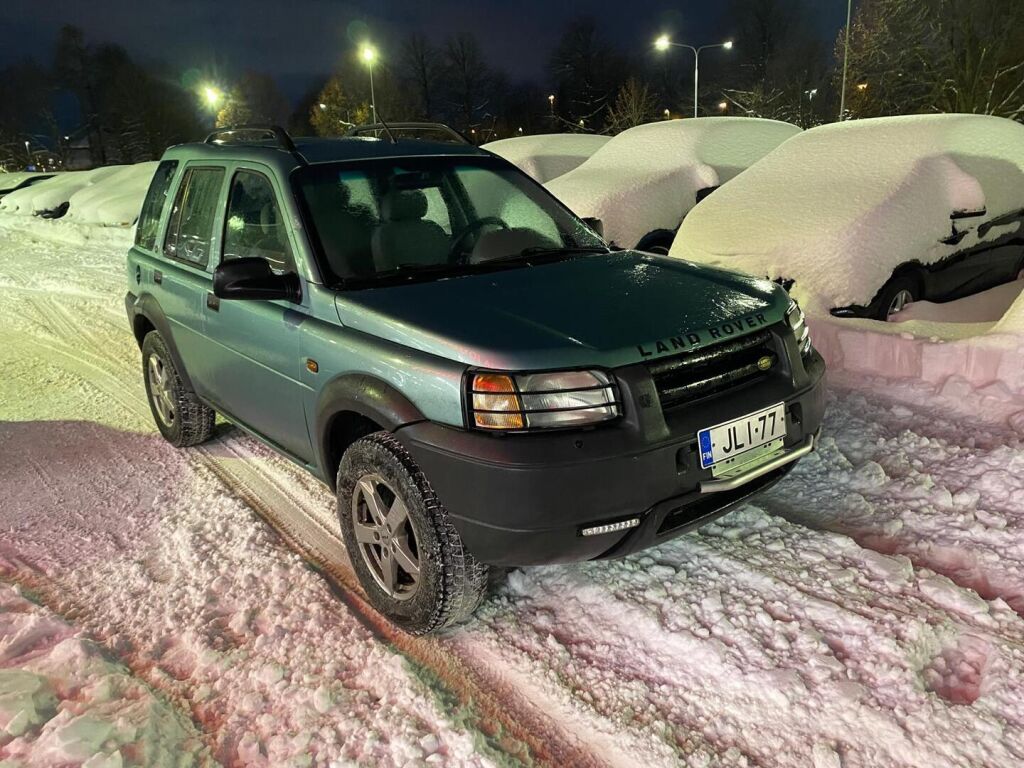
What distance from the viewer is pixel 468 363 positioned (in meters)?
2.45

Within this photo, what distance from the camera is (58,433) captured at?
5023 mm

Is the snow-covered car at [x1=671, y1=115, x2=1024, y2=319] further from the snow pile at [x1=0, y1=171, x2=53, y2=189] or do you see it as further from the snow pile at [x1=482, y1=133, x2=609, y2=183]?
the snow pile at [x1=0, y1=171, x2=53, y2=189]

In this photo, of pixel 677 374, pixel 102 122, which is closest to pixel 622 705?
pixel 677 374

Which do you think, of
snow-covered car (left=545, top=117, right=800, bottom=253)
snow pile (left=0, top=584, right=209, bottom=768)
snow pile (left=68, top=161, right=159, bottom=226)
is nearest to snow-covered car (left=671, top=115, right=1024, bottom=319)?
snow-covered car (left=545, top=117, right=800, bottom=253)

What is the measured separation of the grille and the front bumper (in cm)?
7

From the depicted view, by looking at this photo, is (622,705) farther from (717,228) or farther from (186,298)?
(717,228)

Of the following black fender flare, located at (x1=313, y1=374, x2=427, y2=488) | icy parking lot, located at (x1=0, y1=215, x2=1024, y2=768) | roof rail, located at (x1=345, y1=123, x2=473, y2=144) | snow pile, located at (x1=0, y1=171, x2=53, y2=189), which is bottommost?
icy parking lot, located at (x1=0, y1=215, x2=1024, y2=768)

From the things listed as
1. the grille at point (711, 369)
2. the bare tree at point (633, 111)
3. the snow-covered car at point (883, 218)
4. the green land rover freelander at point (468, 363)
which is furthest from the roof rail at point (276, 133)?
the bare tree at point (633, 111)

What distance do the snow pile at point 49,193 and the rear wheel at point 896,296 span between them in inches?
801

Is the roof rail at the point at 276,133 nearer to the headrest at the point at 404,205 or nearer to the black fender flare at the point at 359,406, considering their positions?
the headrest at the point at 404,205

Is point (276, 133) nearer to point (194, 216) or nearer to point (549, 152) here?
point (194, 216)

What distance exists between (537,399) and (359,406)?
2.39 feet

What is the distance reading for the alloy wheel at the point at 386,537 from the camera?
108 inches

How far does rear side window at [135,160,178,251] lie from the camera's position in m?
4.55
